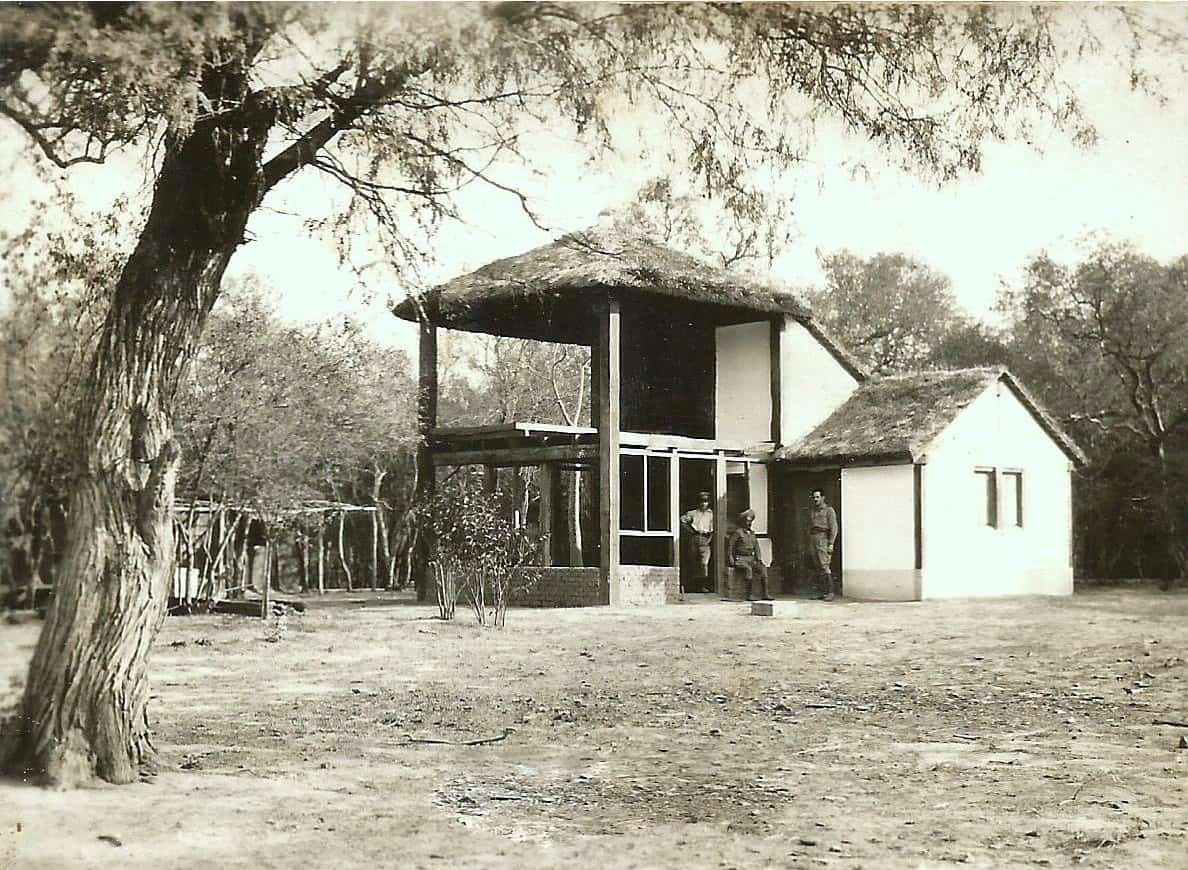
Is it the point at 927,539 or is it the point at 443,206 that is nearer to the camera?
the point at 443,206

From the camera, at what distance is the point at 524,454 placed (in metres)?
10.1

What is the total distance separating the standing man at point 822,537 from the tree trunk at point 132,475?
464 centimetres

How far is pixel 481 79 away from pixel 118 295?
4.53 ft

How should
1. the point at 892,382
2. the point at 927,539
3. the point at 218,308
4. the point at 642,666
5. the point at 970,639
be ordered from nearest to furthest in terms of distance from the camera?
the point at 218,308
the point at 642,666
the point at 970,639
the point at 892,382
the point at 927,539

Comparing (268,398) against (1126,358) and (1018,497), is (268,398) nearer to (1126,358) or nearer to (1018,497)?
(1126,358)

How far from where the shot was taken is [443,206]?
14.2 feet

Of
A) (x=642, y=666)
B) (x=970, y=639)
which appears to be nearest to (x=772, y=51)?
(x=642, y=666)

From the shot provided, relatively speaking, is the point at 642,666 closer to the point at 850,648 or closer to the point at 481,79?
the point at 850,648

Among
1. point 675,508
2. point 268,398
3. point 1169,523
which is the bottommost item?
point 1169,523

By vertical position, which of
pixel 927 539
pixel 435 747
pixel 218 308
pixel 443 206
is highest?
pixel 443 206

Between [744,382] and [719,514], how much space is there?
4.42ft

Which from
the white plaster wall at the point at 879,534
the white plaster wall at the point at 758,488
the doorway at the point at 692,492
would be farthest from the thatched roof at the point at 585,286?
the white plaster wall at the point at 758,488

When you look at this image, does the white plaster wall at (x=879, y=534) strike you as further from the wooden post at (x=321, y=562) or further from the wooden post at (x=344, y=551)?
the wooden post at (x=321, y=562)

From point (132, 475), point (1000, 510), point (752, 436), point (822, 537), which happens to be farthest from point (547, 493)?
point (132, 475)
